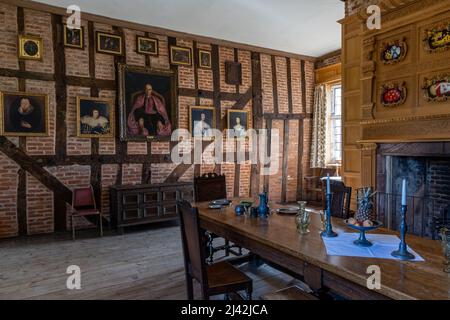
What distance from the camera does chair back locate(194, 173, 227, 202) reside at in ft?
12.0

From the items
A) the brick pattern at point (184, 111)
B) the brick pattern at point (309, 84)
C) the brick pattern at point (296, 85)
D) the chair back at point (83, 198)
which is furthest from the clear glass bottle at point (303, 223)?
the brick pattern at point (309, 84)

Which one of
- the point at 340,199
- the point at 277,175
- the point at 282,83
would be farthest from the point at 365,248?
the point at 282,83

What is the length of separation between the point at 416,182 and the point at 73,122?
17.1 ft

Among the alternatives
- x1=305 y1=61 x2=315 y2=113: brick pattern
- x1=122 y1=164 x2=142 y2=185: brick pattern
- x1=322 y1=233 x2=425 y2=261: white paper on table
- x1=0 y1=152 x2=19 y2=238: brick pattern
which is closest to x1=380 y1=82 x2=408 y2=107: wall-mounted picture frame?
x1=322 y1=233 x2=425 y2=261: white paper on table

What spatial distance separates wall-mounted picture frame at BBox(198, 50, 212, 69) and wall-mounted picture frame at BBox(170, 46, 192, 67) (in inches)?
8.3

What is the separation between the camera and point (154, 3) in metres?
4.62

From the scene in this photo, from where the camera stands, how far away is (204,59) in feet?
19.9

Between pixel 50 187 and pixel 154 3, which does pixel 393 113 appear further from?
pixel 50 187

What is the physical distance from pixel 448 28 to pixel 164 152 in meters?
4.52

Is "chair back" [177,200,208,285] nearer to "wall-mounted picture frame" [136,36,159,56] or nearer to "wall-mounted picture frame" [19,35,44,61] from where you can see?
"wall-mounted picture frame" [19,35,44,61]

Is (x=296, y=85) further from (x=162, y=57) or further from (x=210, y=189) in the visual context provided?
(x=210, y=189)

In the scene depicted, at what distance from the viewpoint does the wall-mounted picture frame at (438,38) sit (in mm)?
3660

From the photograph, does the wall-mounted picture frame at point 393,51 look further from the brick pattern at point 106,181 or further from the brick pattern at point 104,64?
the brick pattern at point 106,181
